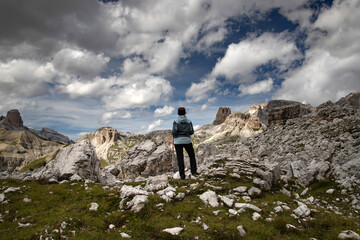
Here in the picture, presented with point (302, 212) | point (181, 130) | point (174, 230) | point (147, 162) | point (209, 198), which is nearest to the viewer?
point (174, 230)

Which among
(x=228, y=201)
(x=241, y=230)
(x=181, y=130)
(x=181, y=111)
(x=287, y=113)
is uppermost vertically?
(x=287, y=113)

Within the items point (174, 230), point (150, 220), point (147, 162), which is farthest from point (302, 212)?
point (147, 162)

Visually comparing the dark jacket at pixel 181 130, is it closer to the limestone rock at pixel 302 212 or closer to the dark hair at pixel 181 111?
the dark hair at pixel 181 111

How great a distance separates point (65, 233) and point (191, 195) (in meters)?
7.15

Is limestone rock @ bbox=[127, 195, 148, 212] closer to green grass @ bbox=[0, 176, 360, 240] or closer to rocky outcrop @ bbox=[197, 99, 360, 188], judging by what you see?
green grass @ bbox=[0, 176, 360, 240]

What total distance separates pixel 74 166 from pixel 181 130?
41.0 feet

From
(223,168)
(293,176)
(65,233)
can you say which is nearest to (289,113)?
(293,176)

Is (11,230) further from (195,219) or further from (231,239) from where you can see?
(231,239)

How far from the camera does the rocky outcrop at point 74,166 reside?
17828 millimetres

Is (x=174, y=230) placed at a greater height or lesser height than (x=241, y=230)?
greater

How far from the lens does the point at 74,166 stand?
1889cm

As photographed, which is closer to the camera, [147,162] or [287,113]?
[147,162]

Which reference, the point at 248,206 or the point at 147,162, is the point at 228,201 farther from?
the point at 147,162

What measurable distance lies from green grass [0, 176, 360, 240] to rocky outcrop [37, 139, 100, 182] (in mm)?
5137
